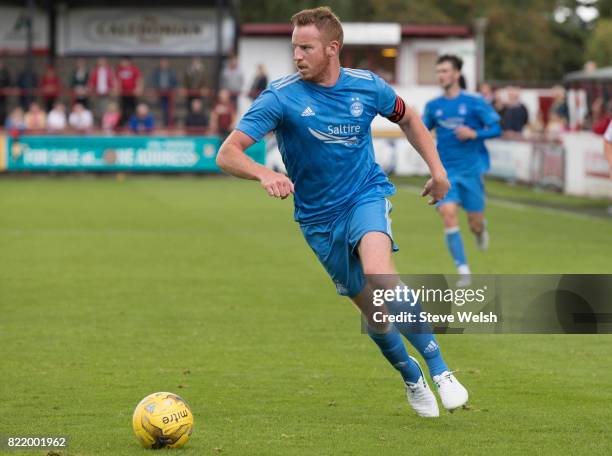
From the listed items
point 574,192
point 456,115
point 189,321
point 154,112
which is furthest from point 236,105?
point 189,321

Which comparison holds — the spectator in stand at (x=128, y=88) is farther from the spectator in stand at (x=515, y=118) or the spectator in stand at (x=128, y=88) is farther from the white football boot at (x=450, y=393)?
the white football boot at (x=450, y=393)

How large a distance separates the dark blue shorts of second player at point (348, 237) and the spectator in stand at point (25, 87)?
32.0 metres

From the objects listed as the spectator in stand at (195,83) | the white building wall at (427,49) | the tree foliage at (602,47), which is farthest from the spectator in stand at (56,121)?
the tree foliage at (602,47)

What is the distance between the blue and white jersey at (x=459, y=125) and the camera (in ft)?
48.3

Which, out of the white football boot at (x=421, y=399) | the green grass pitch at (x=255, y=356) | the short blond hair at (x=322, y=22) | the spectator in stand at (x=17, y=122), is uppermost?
the short blond hair at (x=322, y=22)

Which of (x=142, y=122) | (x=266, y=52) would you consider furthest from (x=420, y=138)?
(x=266, y=52)

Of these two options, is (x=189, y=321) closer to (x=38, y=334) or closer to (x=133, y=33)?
(x=38, y=334)

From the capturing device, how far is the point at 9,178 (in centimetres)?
3456

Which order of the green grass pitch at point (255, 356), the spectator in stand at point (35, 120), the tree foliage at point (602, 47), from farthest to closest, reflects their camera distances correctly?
the tree foliage at point (602, 47), the spectator in stand at point (35, 120), the green grass pitch at point (255, 356)

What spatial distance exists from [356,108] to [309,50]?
441mm

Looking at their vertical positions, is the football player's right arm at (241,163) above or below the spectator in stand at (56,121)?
above

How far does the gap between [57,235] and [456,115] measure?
7573 millimetres

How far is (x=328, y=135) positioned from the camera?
750cm

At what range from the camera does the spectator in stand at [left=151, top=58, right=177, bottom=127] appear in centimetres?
3925
